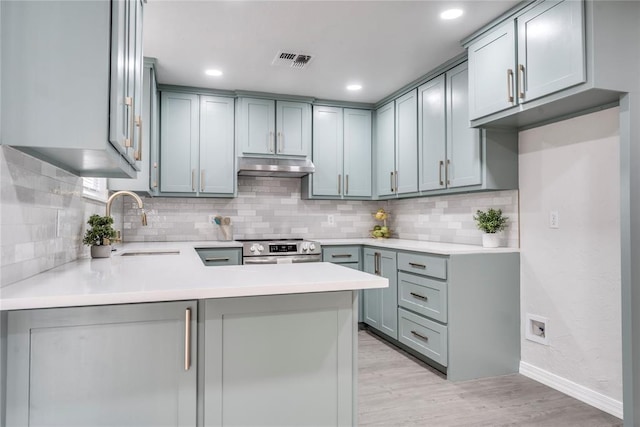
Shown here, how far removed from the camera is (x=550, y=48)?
2.32 m

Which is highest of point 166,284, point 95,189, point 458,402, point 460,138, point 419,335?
point 460,138

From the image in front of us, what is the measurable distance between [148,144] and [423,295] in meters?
2.73

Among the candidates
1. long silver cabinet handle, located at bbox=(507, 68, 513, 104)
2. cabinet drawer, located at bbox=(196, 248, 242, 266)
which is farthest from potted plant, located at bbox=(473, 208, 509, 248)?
cabinet drawer, located at bbox=(196, 248, 242, 266)

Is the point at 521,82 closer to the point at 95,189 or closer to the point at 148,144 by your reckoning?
the point at 95,189

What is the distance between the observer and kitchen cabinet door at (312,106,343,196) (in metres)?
4.54

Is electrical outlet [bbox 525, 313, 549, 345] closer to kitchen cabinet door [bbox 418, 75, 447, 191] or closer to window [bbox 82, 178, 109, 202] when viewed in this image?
kitchen cabinet door [bbox 418, 75, 447, 191]

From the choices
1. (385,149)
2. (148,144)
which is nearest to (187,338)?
(148,144)

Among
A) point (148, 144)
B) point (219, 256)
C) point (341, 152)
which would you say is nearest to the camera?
point (148, 144)

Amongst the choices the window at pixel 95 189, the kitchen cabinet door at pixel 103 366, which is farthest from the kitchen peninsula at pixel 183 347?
the window at pixel 95 189

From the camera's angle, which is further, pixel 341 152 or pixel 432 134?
pixel 341 152

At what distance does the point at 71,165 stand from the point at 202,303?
1.07 meters

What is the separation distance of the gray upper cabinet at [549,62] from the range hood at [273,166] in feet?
5.98

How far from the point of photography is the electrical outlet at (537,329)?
2.90 m

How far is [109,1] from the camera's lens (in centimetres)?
136
